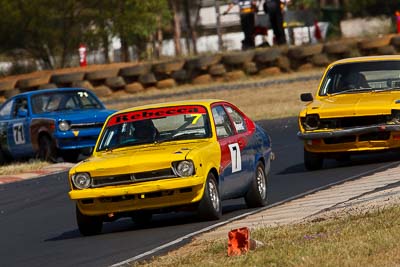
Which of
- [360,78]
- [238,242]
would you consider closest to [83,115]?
[360,78]

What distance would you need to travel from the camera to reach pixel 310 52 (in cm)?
3716

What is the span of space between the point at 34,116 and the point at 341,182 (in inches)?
351

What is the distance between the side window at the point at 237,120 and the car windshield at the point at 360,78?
3979 mm

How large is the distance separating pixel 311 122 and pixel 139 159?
5.21m

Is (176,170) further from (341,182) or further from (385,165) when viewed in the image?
(385,165)

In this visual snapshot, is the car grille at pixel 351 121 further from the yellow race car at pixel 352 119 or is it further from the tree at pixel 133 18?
the tree at pixel 133 18

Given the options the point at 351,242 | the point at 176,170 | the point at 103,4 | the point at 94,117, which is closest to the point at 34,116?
the point at 94,117

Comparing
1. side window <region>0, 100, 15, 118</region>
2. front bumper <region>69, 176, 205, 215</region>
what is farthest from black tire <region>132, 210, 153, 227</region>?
side window <region>0, 100, 15, 118</region>

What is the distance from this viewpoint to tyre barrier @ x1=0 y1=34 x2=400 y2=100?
36344 millimetres

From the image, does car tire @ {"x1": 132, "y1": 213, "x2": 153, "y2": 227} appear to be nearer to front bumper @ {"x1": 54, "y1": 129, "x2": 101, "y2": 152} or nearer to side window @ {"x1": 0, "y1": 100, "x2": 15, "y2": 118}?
front bumper @ {"x1": 54, "y1": 129, "x2": 101, "y2": 152}

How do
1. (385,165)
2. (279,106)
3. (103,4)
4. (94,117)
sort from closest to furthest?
(385,165) → (94,117) → (279,106) → (103,4)

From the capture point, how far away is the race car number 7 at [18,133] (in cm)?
2252

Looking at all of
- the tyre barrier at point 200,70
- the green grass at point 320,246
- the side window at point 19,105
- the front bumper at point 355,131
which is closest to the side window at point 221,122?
the green grass at point 320,246

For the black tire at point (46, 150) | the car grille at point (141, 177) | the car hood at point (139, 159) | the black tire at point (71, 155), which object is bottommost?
the black tire at point (71, 155)
